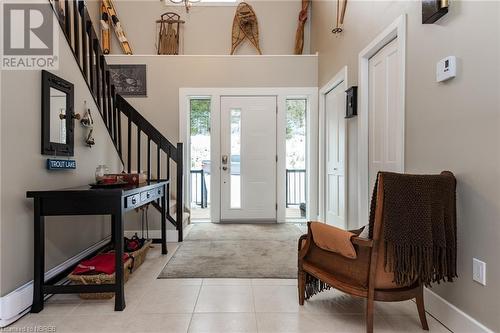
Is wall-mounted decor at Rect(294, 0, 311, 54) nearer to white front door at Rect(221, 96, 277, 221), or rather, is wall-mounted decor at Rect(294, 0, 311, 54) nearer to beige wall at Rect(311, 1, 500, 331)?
white front door at Rect(221, 96, 277, 221)

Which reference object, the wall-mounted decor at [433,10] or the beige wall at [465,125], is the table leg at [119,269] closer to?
the beige wall at [465,125]

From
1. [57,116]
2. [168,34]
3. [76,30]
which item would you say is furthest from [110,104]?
[168,34]

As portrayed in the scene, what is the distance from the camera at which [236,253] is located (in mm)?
3193

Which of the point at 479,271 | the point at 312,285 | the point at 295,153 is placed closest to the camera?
the point at 479,271

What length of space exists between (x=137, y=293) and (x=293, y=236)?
2.23m

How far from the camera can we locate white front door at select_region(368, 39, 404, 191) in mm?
2346

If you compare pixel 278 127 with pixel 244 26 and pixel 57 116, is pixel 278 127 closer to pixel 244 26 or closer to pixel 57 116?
pixel 244 26

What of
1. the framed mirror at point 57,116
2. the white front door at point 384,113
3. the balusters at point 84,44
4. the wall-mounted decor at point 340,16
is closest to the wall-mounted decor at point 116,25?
the balusters at point 84,44

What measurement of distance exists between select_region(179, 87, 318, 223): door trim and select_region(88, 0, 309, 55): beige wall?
94 cm

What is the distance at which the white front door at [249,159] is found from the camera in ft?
15.6

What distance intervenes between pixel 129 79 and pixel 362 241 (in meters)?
4.20

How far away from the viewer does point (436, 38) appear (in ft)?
6.03

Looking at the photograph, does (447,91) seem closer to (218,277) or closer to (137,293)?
(218,277)

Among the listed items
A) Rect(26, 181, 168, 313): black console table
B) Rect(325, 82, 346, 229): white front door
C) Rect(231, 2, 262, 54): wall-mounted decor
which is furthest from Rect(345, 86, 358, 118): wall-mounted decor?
Rect(231, 2, 262, 54): wall-mounted decor
